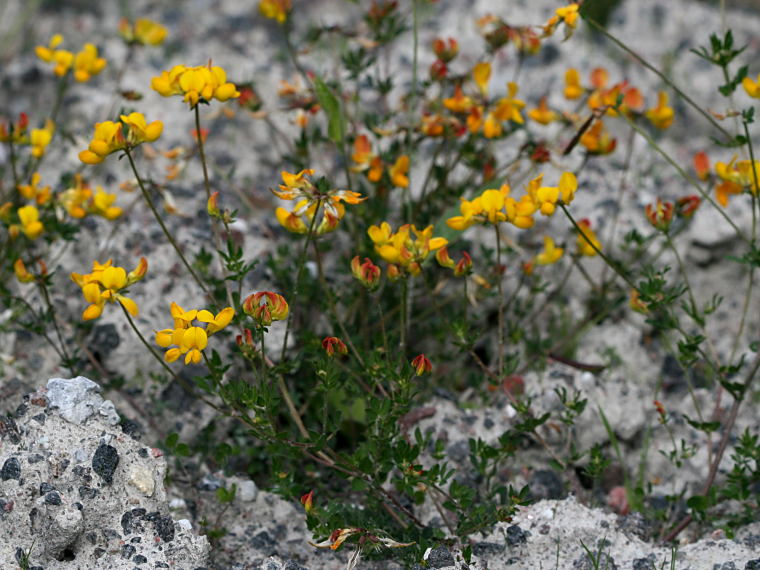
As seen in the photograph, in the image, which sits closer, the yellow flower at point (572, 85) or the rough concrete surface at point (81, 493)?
the rough concrete surface at point (81, 493)

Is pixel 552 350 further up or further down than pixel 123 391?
further up

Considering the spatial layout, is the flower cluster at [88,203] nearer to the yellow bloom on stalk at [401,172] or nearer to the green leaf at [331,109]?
the green leaf at [331,109]

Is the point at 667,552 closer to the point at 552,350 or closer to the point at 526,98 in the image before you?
the point at 552,350

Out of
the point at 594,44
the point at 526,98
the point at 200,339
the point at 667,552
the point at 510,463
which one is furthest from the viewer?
the point at 594,44

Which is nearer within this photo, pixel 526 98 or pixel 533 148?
pixel 533 148

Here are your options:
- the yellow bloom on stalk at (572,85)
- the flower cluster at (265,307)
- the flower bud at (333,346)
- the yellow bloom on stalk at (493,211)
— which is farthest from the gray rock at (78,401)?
the yellow bloom on stalk at (572,85)

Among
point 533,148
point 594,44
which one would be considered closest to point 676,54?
point 594,44
